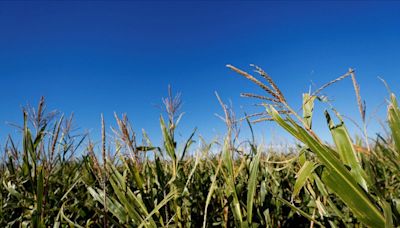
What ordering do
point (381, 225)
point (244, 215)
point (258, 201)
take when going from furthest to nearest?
point (258, 201) → point (244, 215) → point (381, 225)

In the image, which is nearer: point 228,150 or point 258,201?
point 228,150

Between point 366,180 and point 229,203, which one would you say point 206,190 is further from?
point 366,180

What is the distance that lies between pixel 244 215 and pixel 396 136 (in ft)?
3.03

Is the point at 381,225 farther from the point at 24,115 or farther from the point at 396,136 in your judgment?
the point at 24,115

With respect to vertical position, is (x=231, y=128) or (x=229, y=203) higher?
(x=231, y=128)

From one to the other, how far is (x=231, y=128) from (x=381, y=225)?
0.98m

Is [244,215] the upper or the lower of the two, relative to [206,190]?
lower

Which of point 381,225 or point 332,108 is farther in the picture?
point 332,108

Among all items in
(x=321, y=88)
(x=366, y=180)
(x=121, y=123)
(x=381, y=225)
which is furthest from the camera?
(x=121, y=123)

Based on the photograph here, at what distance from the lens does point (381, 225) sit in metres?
0.97

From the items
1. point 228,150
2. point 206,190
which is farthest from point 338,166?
point 206,190

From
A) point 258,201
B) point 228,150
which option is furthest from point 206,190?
point 228,150

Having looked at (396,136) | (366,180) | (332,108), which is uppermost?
(332,108)

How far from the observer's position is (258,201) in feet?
6.19
